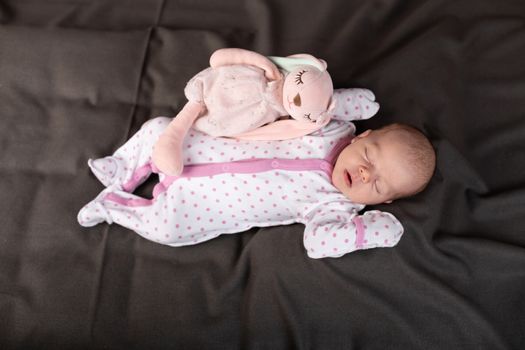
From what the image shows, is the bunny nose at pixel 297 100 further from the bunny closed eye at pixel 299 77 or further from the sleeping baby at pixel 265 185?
the sleeping baby at pixel 265 185

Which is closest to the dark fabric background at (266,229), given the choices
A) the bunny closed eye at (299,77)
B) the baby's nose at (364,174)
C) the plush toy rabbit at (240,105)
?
the baby's nose at (364,174)

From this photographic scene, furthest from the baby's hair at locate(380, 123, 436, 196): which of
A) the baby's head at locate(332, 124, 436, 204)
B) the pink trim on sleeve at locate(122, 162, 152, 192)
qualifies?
the pink trim on sleeve at locate(122, 162, 152, 192)

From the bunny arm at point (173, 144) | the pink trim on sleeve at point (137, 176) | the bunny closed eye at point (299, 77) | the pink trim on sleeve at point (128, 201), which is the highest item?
the bunny closed eye at point (299, 77)

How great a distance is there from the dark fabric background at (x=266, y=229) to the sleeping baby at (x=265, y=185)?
0.18 ft

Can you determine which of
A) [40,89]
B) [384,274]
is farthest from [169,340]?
[40,89]

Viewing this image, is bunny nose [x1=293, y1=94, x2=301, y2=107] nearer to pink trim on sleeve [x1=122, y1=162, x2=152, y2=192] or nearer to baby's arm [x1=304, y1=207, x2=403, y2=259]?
baby's arm [x1=304, y1=207, x2=403, y2=259]

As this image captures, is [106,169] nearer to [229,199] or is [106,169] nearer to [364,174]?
[229,199]

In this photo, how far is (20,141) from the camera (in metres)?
1.31

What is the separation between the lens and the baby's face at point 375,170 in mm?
1069

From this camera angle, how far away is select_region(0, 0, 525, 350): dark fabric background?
1.08 metres

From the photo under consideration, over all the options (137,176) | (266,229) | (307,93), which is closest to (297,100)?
(307,93)

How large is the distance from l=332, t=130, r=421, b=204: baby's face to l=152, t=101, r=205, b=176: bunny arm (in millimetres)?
378

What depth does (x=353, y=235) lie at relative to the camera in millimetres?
1052

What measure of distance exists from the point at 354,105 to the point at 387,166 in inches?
9.9
